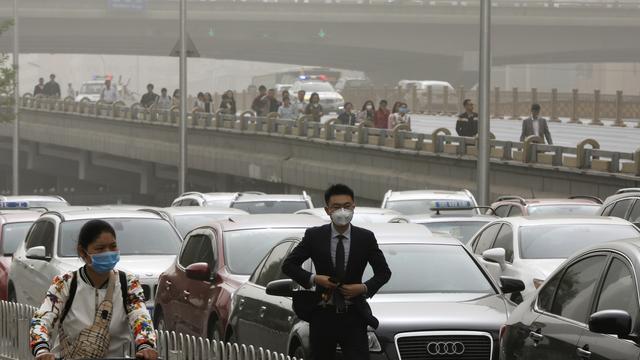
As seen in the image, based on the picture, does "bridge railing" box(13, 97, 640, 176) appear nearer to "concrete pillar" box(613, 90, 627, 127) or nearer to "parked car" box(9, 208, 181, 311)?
"concrete pillar" box(613, 90, 627, 127)

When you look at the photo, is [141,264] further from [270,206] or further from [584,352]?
[270,206]

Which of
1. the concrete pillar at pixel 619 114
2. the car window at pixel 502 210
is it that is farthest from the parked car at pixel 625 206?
the concrete pillar at pixel 619 114

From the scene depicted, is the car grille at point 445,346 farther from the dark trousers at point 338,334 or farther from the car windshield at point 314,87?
the car windshield at point 314,87

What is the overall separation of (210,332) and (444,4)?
94012 millimetres

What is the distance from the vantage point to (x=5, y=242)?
20.3 meters

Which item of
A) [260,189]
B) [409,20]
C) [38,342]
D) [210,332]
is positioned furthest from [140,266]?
[409,20]

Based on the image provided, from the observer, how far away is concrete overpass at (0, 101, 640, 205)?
3534 centimetres

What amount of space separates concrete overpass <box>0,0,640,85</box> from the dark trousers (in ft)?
305

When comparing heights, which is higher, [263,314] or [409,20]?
[409,20]

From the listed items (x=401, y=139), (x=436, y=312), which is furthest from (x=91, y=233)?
(x=401, y=139)

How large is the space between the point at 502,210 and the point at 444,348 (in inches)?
536

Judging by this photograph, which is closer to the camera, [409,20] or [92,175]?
[92,175]

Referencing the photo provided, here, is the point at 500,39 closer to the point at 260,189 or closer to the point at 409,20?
the point at 409,20

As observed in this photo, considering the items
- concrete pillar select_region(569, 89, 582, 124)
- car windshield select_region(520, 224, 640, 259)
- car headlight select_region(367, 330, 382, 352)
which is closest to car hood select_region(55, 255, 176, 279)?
car windshield select_region(520, 224, 640, 259)
